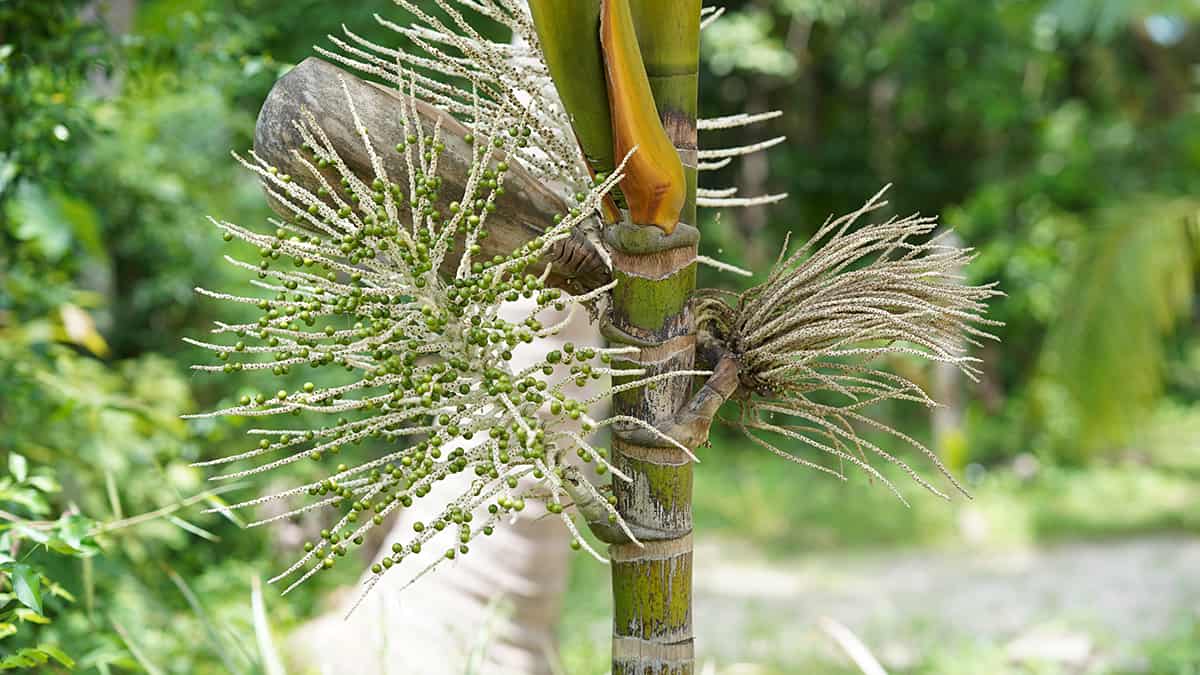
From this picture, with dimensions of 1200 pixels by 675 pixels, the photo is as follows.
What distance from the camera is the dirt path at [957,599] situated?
14.0 ft

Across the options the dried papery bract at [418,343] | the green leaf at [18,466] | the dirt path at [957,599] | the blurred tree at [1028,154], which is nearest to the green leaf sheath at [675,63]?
the dried papery bract at [418,343]

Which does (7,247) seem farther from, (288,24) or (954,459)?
(954,459)

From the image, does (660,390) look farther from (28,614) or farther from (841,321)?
(28,614)

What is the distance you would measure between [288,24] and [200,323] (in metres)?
3.00

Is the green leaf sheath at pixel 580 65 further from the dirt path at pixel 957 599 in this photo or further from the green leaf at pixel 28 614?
the dirt path at pixel 957 599

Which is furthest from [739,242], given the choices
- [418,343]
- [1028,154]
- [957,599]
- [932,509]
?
[418,343]

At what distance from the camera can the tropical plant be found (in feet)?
3.16

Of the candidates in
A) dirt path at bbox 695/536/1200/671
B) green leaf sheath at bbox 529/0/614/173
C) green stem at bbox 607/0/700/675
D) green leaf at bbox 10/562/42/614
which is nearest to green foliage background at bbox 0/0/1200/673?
green leaf at bbox 10/562/42/614

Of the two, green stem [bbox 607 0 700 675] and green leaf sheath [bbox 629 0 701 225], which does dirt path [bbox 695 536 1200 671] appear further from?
green leaf sheath [bbox 629 0 701 225]

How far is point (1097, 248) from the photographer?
Result: 20.0 ft

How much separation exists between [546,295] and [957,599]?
4.71 m

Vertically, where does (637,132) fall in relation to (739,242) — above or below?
below

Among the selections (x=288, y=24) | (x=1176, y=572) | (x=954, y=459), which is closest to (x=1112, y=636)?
(x=1176, y=572)

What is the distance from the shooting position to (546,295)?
3.13 ft
